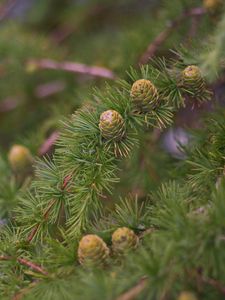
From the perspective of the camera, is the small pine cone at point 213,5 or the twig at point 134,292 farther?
the small pine cone at point 213,5

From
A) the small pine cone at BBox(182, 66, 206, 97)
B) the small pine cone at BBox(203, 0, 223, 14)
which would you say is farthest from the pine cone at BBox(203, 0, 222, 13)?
the small pine cone at BBox(182, 66, 206, 97)

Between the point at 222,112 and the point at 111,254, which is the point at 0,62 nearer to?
the point at 222,112

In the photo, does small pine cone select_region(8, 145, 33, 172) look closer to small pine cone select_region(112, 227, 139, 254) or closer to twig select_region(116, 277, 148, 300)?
small pine cone select_region(112, 227, 139, 254)

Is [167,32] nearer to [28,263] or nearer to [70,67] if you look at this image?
[70,67]

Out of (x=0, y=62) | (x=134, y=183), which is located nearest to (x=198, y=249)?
(x=134, y=183)

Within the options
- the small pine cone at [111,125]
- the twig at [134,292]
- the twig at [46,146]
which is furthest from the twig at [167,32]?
the twig at [134,292]

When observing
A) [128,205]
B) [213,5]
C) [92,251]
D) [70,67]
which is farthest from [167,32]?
[92,251]

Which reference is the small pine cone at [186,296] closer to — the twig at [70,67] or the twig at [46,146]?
the twig at [46,146]
